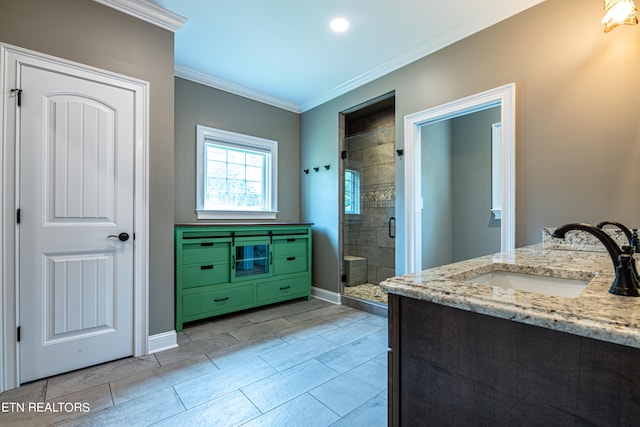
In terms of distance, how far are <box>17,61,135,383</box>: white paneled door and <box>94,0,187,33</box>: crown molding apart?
0.59 metres

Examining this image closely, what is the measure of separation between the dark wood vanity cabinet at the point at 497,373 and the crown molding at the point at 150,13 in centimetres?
271

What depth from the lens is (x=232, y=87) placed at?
3514 mm

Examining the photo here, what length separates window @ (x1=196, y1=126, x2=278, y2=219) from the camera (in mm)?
3355

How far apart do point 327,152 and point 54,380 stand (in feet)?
10.5

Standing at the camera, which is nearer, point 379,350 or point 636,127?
point 636,127

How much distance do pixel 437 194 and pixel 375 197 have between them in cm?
83

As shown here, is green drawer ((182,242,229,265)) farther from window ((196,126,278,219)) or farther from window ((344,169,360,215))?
window ((344,169,360,215))

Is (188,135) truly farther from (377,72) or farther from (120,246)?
(377,72)

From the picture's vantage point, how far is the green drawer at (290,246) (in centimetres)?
349

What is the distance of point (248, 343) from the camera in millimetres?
2479

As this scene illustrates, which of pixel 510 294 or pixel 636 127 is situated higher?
pixel 636 127

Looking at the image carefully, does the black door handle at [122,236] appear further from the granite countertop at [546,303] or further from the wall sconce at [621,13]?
the wall sconce at [621,13]

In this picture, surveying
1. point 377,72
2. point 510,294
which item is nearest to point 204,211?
point 377,72

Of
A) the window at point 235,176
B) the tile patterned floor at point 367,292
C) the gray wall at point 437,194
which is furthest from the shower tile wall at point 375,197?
the window at point 235,176
